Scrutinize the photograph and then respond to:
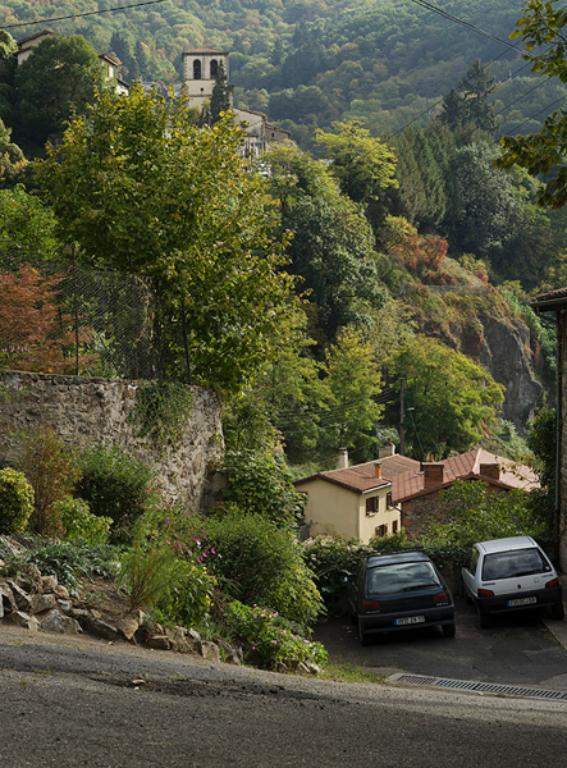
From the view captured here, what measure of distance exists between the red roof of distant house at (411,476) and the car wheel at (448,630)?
20.7 meters

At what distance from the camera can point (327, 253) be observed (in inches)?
2489

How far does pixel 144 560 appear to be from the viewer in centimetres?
980

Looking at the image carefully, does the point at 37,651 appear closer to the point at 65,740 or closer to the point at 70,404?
the point at 65,740

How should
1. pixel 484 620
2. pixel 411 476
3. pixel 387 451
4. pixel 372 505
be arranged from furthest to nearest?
pixel 387 451
pixel 411 476
pixel 372 505
pixel 484 620

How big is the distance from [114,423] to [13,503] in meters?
3.73

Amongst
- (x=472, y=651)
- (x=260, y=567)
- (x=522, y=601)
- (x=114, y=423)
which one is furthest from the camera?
(x=522, y=601)

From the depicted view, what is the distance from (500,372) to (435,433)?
60.6ft

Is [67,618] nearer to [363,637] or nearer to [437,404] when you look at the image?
[363,637]

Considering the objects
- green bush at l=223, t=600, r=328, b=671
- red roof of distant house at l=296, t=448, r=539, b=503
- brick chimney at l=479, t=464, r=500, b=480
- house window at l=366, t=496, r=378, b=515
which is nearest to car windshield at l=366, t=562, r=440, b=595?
green bush at l=223, t=600, r=328, b=671

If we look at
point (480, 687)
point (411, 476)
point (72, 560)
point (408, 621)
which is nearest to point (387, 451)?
point (411, 476)

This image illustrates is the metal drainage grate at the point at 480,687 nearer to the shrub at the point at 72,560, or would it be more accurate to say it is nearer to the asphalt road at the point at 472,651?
the asphalt road at the point at 472,651

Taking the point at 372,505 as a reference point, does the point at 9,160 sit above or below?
above

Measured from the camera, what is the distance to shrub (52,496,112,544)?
452 inches

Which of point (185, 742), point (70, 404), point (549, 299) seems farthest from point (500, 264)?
point (185, 742)
